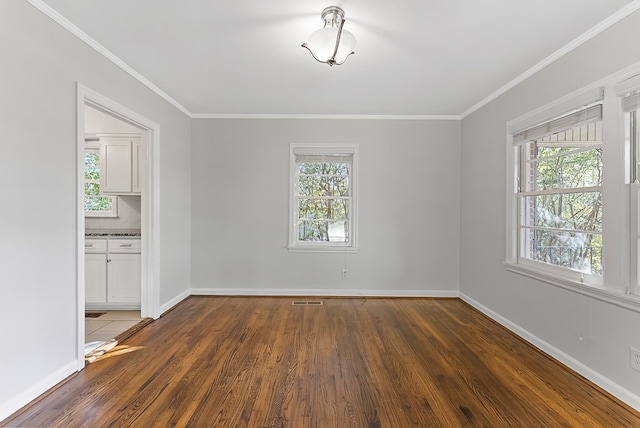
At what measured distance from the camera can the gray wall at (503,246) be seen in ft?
7.05

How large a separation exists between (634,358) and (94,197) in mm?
5701

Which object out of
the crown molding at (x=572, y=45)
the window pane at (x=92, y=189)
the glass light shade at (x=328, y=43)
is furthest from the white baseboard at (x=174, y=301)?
the crown molding at (x=572, y=45)

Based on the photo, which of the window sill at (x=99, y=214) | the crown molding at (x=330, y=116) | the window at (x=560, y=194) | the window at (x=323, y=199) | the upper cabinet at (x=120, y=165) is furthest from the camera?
the window at (x=323, y=199)

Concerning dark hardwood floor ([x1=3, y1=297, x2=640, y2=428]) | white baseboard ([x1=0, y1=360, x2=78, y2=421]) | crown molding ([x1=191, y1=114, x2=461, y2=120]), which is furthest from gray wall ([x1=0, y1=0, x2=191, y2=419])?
crown molding ([x1=191, y1=114, x2=461, y2=120])

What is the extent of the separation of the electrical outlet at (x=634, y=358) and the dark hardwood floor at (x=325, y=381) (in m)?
0.27

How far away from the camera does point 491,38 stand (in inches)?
97.0

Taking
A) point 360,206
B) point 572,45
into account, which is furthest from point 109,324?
point 572,45

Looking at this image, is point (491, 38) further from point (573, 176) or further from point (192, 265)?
point (192, 265)

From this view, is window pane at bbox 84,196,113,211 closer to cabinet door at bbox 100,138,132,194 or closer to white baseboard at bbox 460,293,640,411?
cabinet door at bbox 100,138,132,194

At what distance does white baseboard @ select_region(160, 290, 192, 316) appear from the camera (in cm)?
383

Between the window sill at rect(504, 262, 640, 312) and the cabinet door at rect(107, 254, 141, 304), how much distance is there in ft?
13.9

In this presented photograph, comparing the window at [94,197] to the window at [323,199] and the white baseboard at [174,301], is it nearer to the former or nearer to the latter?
the white baseboard at [174,301]

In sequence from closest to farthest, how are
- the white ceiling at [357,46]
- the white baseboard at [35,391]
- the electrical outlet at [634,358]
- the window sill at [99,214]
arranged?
1. the white baseboard at [35,391]
2. the electrical outlet at [634,358]
3. the white ceiling at [357,46]
4. the window sill at [99,214]

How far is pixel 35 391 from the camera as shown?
2064 mm
